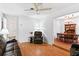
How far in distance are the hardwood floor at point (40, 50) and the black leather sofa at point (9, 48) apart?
12cm

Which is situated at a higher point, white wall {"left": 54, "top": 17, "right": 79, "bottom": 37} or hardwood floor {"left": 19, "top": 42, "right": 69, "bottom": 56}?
white wall {"left": 54, "top": 17, "right": 79, "bottom": 37}

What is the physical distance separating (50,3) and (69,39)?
→ 33.6 inches

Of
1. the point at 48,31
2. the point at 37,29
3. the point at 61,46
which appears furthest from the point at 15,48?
the point at 61,46

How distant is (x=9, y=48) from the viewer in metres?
2.49

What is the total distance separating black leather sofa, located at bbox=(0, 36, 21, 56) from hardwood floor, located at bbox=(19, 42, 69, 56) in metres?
0.12

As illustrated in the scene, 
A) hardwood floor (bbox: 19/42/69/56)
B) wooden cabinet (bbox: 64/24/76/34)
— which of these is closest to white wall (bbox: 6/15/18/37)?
hardwood floor (bbox: 19/42/69/56)

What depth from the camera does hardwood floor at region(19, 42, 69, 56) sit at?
8.08 feet

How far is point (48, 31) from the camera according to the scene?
2586mm

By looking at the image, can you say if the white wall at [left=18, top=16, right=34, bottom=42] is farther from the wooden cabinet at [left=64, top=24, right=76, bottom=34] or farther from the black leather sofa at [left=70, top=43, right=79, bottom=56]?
the black leather sofa at [left=70, top=43, right=79, bottom=56]

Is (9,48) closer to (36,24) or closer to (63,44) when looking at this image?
(36,24)

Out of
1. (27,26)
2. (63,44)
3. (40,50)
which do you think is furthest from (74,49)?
(27,26)

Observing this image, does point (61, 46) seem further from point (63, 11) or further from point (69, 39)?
point (63, 11)

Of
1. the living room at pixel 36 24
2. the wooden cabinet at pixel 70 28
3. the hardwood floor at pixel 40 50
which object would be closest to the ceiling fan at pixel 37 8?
the living room at pixel 36 24

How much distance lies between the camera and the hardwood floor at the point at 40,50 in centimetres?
246
